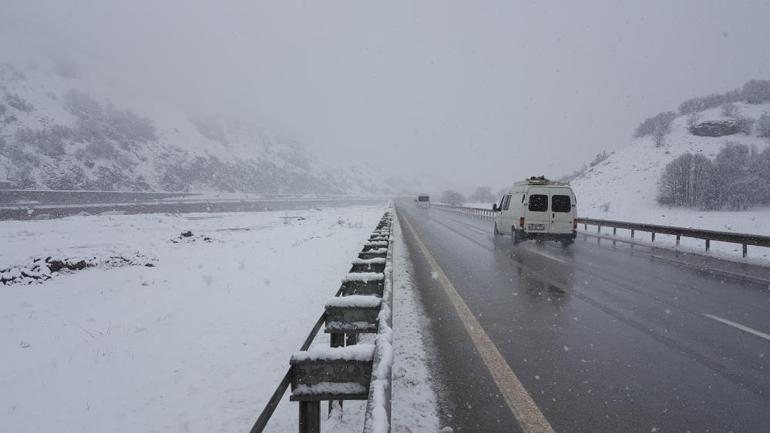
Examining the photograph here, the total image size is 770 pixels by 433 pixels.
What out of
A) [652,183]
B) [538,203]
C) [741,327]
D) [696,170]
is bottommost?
[741,327]

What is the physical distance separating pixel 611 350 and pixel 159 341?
5.98m

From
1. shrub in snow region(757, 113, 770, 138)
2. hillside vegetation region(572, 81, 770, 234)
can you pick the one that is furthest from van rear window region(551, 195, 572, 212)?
shrub in snow region(757, 113, 770, 138)

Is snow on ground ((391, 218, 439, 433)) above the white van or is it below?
below

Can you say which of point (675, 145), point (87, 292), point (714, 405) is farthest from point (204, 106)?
point (714, 405)

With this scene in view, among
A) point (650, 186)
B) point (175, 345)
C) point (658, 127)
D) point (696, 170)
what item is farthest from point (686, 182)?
point (175, 345)

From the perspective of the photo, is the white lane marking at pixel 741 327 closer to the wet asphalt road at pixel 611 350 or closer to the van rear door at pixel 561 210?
the wet asphalt road at pixel 611 350

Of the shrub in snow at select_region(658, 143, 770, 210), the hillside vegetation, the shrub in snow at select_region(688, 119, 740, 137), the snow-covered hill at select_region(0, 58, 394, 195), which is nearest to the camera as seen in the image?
the hillside vegetation

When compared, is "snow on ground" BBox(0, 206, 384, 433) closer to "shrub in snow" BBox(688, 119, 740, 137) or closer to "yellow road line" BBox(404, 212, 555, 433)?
"yellow road line" BBox(404, 212, 555, 433)

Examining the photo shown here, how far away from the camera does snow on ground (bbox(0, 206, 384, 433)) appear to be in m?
3.93

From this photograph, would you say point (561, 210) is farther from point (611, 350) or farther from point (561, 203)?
point (611, 350)

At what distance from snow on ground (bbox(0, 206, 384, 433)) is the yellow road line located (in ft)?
5.95

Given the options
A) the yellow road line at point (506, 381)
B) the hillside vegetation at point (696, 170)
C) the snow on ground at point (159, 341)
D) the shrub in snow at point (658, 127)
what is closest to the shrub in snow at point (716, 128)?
the hillside vegetation at point (696, 170)

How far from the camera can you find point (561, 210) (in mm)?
14148

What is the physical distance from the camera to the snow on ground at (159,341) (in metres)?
3.93
